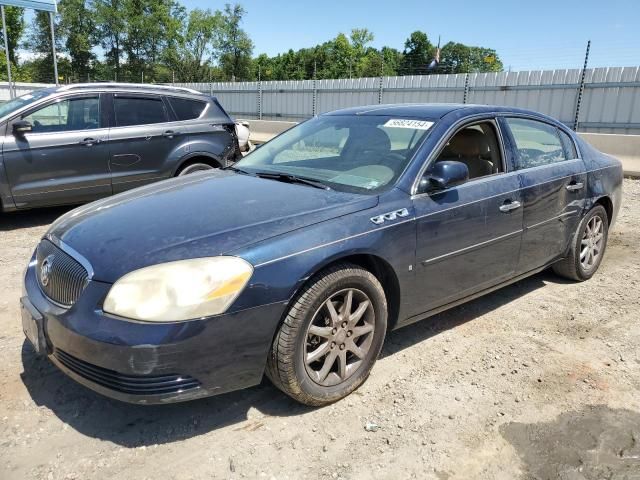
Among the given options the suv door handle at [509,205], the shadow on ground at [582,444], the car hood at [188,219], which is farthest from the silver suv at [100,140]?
the shadow on ground at [582,444]

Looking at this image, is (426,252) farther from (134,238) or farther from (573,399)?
(134,238)

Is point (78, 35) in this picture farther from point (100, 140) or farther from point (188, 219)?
point (188, 219)

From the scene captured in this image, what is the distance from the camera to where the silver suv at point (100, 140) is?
6.10 meters

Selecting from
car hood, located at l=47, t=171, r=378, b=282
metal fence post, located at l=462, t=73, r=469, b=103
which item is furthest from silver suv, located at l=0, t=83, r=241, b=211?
metal fence post, located at l=462, t=73, r=469, b=103

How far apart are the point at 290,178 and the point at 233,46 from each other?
75.2 meters

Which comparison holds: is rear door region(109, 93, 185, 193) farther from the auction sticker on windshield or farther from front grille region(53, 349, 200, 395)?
front grille region(53, 349, 200, 395)

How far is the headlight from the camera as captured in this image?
7.50 ft

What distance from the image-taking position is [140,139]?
681 centimetres

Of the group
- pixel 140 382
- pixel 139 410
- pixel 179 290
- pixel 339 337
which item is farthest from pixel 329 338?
pixel 139 410

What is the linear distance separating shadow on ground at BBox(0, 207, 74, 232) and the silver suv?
0.41 m

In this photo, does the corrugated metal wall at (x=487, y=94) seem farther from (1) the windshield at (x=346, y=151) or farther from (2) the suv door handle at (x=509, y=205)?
(1) the windshield at (x=346, y=151)

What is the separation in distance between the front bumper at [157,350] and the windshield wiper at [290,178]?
1009mm

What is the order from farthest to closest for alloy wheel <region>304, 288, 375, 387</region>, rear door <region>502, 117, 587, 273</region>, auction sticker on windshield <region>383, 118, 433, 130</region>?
rear door <region>502, 117, 587, 273</region>
auction sticker on windshield <region>383, 118, 433, 130</region>
alloy wheel <region>304, 288, 375, 387</region>

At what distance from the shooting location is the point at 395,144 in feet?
11.4
